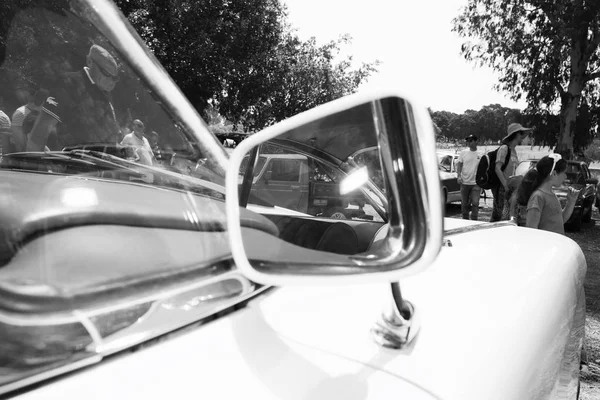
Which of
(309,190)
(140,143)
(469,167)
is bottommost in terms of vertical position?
(309,190)

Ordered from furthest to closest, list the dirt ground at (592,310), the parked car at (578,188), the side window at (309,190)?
the parked car at (578,188)
the dirt ground at (592,310)
the side window at (309,190)

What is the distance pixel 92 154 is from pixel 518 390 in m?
A: 1.13

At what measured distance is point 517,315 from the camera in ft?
3.92

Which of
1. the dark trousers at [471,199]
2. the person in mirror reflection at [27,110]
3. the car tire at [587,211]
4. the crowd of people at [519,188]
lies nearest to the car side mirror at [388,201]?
the person in mirror reflection at [27,110]

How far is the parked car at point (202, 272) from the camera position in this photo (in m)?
0.75

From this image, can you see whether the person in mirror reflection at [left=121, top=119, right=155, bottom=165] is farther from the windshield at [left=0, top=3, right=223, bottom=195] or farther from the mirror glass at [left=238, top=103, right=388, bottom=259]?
the mirror glass at [left=238, top=103, right=388, bottom=259]

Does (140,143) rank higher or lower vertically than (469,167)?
lower

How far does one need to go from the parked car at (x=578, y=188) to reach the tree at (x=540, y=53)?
5489 millimetres

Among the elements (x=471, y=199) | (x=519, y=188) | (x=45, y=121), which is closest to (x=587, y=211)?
(x=471, y=199)

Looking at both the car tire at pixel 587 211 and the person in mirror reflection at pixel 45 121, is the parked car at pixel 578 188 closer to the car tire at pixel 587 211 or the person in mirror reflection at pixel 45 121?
the car tire at pixel 587 211

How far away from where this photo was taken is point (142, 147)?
3.52ft

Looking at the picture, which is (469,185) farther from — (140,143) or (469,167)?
(140,143)

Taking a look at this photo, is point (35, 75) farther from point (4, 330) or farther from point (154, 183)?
point (4, 330)

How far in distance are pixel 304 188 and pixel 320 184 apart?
63 millimetres
